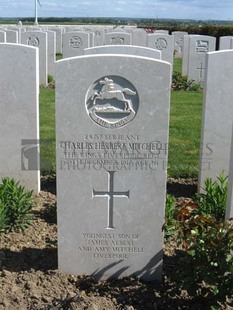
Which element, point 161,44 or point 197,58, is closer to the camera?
point 197,58

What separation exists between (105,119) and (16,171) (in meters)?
2.23

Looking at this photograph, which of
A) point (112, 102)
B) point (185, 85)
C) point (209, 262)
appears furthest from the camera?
point (185, 85)

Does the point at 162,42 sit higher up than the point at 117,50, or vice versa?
the point at 117,50

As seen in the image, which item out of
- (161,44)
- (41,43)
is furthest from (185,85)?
(41,43)

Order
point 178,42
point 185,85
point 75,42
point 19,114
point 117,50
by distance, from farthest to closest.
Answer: point 178,42 < point 75,42 < point 185,85 < point 117,50 < point 19,114

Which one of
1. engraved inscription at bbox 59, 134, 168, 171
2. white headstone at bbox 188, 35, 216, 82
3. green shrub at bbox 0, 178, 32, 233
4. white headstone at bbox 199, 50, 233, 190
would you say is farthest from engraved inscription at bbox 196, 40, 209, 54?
engraved inscription at bbox 59, 134, 168, 171

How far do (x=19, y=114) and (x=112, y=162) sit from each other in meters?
1.91

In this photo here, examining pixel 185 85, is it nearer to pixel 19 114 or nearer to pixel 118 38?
pixel 118 38

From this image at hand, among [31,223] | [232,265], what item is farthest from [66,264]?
[232,265]

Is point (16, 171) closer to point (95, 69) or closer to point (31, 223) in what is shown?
point (31, 223)

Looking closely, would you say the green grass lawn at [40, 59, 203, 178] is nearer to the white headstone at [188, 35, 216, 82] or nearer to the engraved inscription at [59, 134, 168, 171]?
the white headstone at [188, 35, 216, 82]

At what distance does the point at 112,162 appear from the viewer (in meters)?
3.61

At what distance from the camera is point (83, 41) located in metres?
14.5

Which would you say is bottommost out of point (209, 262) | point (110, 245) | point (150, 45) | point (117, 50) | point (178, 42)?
point (110, 245)
